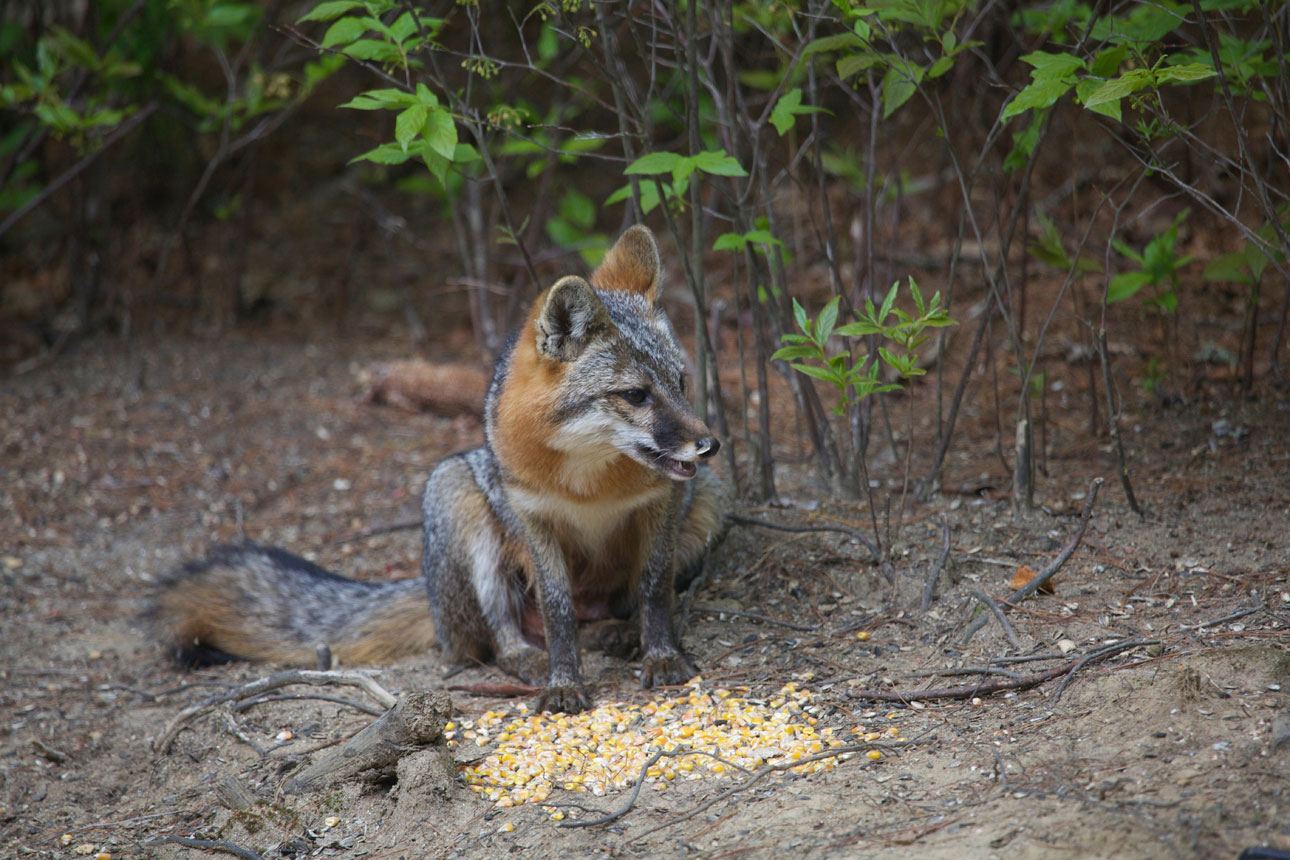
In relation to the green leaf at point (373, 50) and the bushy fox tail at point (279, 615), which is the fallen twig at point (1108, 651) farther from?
the green leaf at point (373, 50)

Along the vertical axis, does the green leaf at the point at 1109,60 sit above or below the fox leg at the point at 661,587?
above

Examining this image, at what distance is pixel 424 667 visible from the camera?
5.32m

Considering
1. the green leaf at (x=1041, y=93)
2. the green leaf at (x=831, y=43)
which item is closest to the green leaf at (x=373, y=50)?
the green leaf at (x=831, y=43)

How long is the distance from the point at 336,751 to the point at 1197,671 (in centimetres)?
302

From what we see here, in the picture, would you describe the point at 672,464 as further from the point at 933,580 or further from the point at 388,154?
the point at 388,154

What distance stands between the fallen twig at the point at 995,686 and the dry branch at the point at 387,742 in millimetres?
1585

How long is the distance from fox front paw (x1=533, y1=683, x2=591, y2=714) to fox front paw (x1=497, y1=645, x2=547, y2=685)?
295 mm

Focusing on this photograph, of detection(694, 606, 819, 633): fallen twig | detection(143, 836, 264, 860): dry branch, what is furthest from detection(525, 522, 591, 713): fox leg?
detection(143, 836, 264, 860): dry branch

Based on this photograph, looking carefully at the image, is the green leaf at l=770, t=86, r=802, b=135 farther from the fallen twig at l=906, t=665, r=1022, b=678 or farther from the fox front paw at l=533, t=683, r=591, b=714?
the fox front paw at l=533, t=683, r=591, b=714

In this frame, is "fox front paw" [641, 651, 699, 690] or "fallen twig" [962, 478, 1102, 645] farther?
"fox front paw" [641, 651, 699, 690]

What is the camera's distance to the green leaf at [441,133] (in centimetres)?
421

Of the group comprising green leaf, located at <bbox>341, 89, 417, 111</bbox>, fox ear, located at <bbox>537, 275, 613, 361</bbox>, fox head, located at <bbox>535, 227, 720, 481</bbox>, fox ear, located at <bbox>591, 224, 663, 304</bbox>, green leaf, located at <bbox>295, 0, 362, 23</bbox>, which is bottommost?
fox head, located at <bbox>535, 227, 720, 481</bbox>

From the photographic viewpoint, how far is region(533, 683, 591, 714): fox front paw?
4504 millimetres

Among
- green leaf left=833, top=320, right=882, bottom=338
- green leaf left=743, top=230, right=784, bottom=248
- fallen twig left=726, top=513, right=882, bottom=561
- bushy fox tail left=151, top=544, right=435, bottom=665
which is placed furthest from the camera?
bushy fox tail left=151, top=544, right=435, bottom=665
